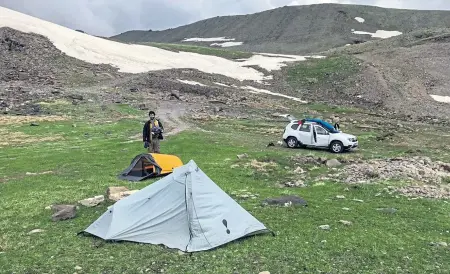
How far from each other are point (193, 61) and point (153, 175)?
6409 centimetres

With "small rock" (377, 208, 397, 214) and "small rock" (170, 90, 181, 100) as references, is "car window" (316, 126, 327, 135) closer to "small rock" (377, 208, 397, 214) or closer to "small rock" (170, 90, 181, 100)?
"small rock" (377, 208, 397, 214)

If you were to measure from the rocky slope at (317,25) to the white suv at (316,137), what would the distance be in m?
102

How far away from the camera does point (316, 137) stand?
31469 mm

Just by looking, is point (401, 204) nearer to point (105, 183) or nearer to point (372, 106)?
point (105, 183)

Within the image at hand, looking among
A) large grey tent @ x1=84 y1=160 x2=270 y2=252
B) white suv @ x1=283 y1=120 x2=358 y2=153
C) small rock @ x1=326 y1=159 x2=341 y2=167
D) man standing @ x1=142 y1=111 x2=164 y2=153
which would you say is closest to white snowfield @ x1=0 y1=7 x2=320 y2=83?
white suv @ x1=283 y1=120 x2=358 y2=153

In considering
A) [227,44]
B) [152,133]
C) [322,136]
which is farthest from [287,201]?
[227,44]

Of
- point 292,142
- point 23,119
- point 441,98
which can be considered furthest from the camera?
point 441,98

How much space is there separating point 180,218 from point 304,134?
66.0 ft

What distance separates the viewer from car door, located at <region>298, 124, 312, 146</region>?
3162 cm

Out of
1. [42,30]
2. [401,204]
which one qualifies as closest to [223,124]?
[401,204]

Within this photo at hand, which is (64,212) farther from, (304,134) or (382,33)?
(382,33)

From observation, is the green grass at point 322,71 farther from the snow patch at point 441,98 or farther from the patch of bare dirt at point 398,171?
the patch of bare dirt at point 398,171

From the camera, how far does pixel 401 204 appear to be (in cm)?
1680

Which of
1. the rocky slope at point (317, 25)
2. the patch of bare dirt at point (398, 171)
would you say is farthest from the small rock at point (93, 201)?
the rocky slope at point (317, 25)
